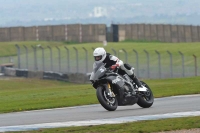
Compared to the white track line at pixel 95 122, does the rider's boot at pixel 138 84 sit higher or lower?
higher

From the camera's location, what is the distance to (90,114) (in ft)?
59.0

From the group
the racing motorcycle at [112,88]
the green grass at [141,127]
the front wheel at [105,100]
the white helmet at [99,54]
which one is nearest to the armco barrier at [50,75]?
the racing motorcycle at [112,88]

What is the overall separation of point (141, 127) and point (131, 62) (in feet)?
111

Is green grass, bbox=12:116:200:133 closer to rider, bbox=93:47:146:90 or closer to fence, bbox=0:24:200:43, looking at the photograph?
rider, bbox=93:47:146:90

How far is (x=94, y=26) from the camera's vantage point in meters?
85.1

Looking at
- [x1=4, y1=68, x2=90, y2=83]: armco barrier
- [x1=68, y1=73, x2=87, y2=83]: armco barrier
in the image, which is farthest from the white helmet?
[x1=68, y1=73, x2=87, y2=83]: armco barrier

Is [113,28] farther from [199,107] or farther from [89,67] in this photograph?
[199,107]

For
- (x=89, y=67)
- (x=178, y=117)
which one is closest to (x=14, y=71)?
(x=89, y=67)

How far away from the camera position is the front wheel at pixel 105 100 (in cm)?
1808

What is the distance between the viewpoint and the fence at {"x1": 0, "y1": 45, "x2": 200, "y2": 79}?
43.3 meters

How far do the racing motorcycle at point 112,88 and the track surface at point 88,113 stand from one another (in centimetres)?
24

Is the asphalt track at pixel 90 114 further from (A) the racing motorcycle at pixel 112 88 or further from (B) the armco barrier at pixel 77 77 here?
(B) the armco barrier at pixel 77 77

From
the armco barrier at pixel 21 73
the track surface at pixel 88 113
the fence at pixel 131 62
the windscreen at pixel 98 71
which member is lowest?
the armco barrier at pixel 21 73

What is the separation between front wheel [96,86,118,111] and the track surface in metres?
0.15
